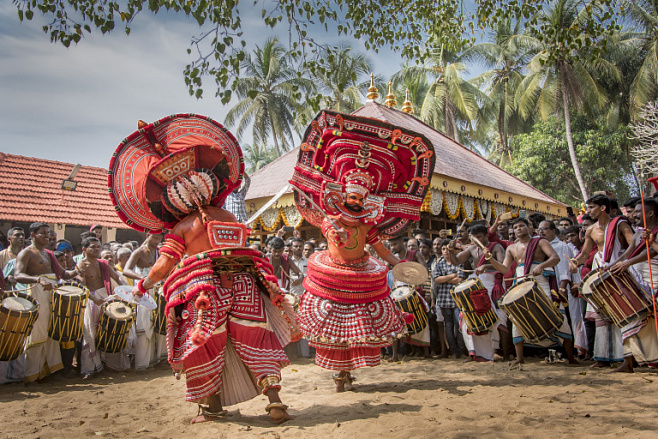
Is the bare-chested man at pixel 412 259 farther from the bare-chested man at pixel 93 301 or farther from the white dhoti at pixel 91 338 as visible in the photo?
the white dhoti at pixel 91 338

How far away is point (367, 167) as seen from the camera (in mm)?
6086

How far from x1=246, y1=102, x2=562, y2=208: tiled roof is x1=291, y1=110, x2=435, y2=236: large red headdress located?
7.13 meters

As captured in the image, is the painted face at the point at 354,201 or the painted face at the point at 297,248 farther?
the painted face at the point at 297,248

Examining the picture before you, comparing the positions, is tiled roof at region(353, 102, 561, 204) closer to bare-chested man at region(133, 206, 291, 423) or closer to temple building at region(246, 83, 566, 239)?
temple building at region(246, 83, 566, 239)

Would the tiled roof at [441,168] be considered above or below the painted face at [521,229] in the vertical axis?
above

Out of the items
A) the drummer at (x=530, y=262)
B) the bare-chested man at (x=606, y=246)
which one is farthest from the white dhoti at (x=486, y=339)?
the bare-chested man at (x=606, y=246)

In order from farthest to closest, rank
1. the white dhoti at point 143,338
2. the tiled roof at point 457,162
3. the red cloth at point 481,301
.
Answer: the tiled roof at point 457,162
the white dhoti at point 143,338
the red cloth at point 481,301

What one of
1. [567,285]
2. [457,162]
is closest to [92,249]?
[567,285]

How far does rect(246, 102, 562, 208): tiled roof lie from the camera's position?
47.4 ft

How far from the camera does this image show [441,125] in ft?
98.8

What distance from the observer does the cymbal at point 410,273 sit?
571 cm

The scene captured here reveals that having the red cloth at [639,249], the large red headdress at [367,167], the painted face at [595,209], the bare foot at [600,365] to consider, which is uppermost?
the large red headdress at [367,167]

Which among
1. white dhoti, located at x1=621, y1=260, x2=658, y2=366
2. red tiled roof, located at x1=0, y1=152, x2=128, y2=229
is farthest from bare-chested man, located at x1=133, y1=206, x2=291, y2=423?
red tiled roof, located at x1=0, y1=152, x2=128, y2=229

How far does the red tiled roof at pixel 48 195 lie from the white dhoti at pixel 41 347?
10.4 metres
